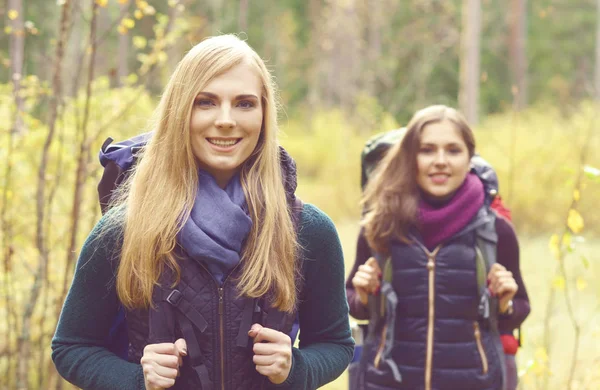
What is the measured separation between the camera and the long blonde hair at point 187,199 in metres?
2.07

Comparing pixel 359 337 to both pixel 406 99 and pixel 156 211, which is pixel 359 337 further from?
pixel 406 99

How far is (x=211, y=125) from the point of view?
7.13ft

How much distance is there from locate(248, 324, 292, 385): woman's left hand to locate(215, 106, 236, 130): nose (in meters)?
0.53

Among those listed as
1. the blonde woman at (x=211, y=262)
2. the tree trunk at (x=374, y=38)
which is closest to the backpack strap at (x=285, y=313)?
the blonde woman at (x=211, y=262)

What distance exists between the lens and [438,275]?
12.3ft

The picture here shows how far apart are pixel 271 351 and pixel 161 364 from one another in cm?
27

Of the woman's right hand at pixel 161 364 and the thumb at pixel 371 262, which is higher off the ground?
the thumb at pixel 371 262

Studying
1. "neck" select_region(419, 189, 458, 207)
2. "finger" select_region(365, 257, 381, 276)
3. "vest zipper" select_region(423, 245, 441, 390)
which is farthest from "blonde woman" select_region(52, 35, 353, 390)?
"neck" select_region(419, 189, 458, 207)

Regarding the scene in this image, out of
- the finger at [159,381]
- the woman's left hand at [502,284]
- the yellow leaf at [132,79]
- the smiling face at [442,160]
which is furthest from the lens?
the yellow leaf at [132,79]

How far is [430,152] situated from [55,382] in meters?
2.99

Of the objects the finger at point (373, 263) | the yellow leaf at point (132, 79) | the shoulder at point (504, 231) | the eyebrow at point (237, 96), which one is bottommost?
the finger at point (373, 263)

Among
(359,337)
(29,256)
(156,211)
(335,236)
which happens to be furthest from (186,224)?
(29,256)

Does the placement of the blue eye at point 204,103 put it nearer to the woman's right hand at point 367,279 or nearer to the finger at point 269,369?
the finger at point 269,369

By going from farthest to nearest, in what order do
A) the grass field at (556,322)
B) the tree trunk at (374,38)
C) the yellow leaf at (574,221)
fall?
the tree trunk at (374,38), the grass field at (556,322), the yellow leaf at (574,221)
